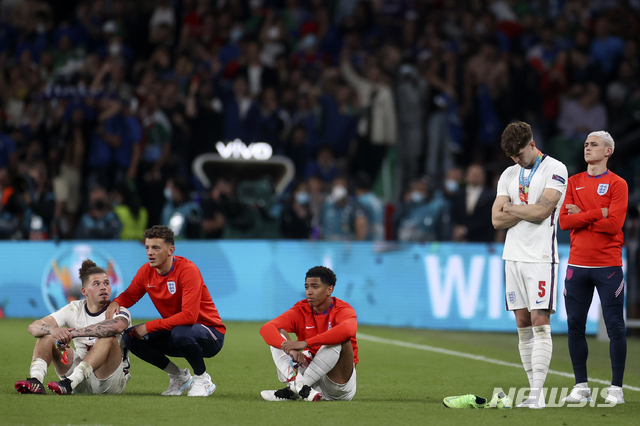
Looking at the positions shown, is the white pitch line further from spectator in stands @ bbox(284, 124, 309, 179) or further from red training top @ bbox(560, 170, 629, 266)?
spectator in stands @ bbox(284, 124, 309, 179)

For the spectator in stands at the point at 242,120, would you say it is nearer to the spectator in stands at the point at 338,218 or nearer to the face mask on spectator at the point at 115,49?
→ the spectator in stands at the point at 338,218

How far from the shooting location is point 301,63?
1772 cm

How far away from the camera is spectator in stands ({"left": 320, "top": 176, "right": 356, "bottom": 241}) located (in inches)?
557

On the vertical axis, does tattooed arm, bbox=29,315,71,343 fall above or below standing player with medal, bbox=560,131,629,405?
below

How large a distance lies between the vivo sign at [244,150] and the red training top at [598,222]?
9.74 metres

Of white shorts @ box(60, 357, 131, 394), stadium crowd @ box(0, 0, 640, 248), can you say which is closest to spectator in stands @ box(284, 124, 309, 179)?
Answer: stadium crowd @ box(0, 0, 640, 248)

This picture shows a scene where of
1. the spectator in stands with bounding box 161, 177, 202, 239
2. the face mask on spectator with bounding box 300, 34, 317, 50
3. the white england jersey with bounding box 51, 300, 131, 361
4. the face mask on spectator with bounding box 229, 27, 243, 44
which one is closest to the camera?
the white england jersey with bounding box 51, 300, 131, 361

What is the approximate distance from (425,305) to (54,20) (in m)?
10.7

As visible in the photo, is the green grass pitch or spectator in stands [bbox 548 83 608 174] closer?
the green grass pitch

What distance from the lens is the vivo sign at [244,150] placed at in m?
16.0

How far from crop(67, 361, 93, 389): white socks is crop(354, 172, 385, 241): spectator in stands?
7976mm

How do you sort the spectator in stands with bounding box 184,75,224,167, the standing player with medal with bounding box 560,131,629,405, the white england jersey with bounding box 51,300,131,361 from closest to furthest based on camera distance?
1. the standing player with medal with bounding box 560,131,629,405
2. the white england jersey with bounding box 51,300,131,361
3. the spectator in stands with bounding box 184,75,224,167

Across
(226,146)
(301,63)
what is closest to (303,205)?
(226,146)

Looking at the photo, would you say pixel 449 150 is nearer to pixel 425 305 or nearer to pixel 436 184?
pixel 436 184
